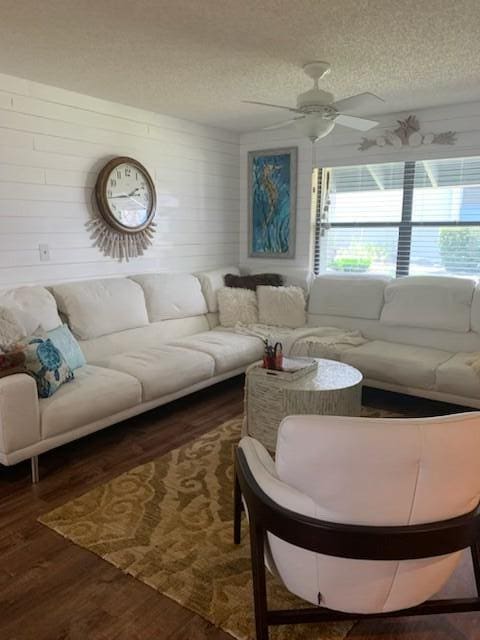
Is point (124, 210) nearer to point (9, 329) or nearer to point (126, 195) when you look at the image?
point (126, 195)

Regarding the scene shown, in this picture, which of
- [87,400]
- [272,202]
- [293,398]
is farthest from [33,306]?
[272,202]

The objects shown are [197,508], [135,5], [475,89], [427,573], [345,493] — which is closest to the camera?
[345,493]

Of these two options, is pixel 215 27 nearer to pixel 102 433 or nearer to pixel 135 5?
pixel 135 5

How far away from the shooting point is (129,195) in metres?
4.14

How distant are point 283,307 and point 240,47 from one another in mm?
2373

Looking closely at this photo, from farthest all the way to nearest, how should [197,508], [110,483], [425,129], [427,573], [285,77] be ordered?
[425,129] → [285,77] → [110,483] → [197,508] → [427,573]

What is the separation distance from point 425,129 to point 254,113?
1515mm

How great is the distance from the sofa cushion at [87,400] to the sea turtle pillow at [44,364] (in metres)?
0.06

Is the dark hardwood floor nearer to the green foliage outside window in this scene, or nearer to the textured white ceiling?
the textured white ceiling

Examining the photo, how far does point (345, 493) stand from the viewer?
4.12 ft

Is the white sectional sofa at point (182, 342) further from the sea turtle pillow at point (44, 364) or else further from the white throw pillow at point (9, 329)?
the white throw pillow at point (9, 329)

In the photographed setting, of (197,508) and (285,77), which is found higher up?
(285,77)

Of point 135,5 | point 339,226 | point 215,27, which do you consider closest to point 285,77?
point 215,27

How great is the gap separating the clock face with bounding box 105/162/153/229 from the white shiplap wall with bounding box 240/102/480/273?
1.37 metres
